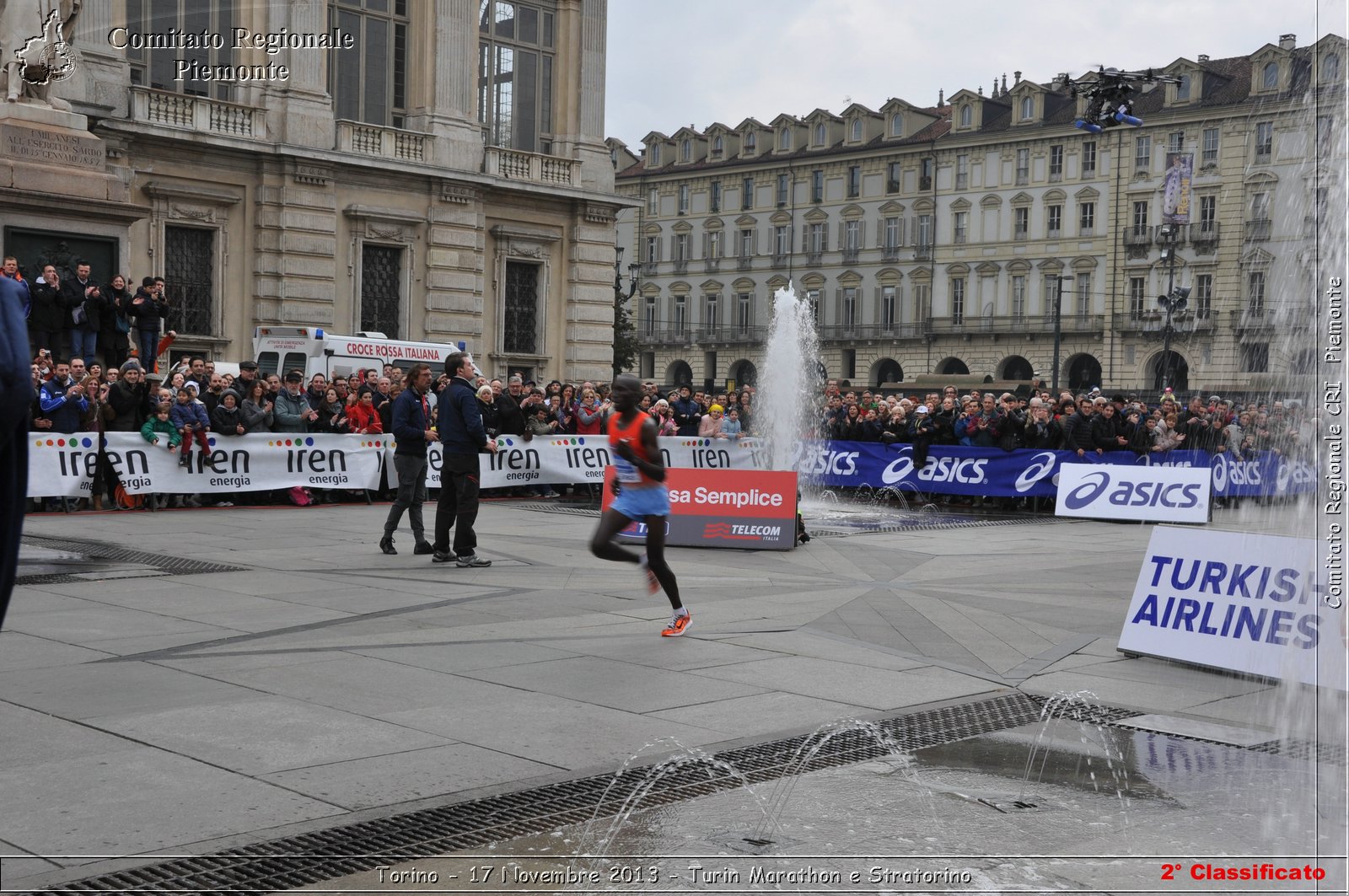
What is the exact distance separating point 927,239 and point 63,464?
259ft

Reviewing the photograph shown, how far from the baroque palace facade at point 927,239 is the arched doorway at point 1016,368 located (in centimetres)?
12

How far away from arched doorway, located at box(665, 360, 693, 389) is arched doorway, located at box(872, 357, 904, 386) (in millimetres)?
15133

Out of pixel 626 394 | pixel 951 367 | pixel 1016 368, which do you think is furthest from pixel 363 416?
pixel 951 367

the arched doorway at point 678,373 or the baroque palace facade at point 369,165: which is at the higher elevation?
the baroque palace facade at point 369,165

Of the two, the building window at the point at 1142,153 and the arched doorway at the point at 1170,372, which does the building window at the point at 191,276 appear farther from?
the building window at the point at 1142,153

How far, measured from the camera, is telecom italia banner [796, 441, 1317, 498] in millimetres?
24312

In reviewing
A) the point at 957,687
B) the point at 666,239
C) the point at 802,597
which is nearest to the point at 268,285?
the point at 802,597

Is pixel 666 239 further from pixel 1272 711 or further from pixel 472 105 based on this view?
pixel 1272 711

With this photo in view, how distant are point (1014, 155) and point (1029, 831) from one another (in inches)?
3394

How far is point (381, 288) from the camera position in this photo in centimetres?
3622

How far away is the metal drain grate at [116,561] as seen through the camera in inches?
481

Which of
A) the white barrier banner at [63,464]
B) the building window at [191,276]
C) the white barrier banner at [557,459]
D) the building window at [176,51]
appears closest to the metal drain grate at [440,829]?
the white barrier banner at [63,464]

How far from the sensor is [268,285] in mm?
33531

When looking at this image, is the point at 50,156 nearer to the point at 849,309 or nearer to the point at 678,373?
the point at 849,309
